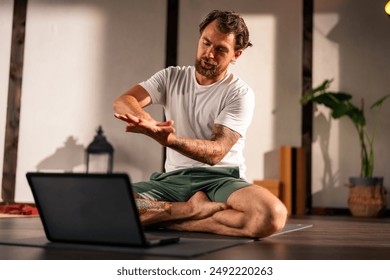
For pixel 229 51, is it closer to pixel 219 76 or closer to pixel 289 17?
pixel 219 76

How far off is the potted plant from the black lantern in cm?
175

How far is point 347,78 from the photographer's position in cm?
458

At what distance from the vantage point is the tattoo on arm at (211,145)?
180 cm

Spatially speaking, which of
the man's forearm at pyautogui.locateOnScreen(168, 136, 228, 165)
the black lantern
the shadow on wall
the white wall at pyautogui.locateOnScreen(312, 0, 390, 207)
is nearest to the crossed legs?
the man's forearm at pyautogui.locateOnScreen(168, 136, 228, 165)

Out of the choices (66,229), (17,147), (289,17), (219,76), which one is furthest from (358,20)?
(66,229)

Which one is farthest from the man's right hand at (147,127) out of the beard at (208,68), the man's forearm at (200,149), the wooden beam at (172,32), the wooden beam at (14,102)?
the wooden beam at (14,102)

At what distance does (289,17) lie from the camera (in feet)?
15.5

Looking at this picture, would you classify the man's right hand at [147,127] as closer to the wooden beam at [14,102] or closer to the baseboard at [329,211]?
the baseboard at [329,211]

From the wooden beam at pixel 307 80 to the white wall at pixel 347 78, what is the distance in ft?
0.17

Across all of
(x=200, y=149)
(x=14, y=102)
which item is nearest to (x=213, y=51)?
(x=200, y=149)

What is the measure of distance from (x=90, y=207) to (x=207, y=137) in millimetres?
808

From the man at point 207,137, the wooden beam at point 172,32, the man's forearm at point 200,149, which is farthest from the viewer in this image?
the wooden beam at point 172,32

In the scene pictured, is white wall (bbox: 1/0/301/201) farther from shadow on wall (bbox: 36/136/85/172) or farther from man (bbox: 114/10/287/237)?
man (bbox: 114/10/287/237)

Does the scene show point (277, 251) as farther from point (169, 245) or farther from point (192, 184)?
point (192, 184)
